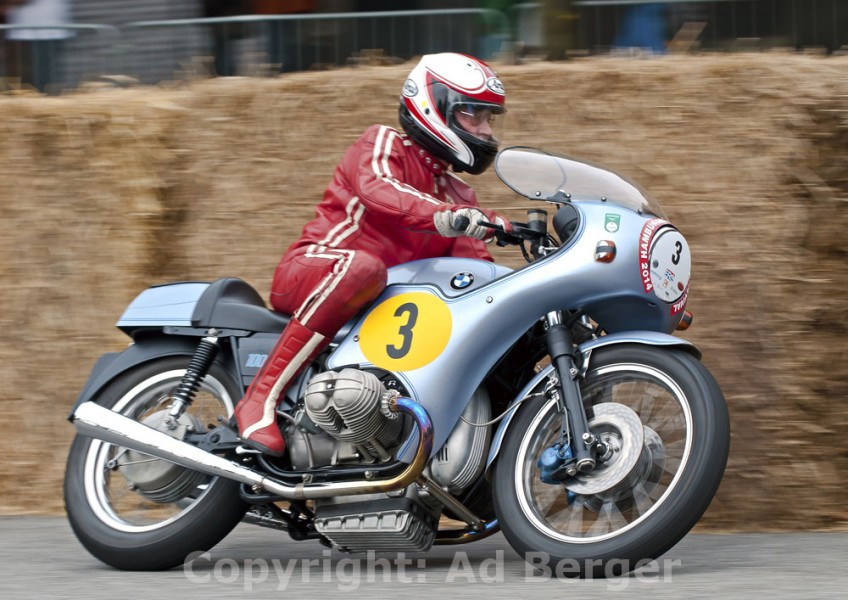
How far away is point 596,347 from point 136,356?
6.12ft

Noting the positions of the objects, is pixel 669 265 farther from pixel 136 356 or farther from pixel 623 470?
pixel 136 356

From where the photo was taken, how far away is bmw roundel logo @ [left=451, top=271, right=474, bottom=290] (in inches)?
214

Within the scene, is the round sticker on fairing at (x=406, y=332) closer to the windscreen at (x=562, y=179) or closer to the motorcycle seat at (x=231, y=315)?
the motorcycle seat at (x=231, y=315)

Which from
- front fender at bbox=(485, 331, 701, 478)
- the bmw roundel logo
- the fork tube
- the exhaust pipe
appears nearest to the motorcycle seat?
the exhaust pipe

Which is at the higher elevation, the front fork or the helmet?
the helmet

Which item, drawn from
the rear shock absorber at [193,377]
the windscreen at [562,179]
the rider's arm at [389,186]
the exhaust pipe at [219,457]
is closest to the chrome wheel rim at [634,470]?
the exhaust pipe at [219,457]

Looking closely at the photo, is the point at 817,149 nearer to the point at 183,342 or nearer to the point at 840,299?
the point at 840,299

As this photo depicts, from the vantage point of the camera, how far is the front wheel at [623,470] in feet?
16.0

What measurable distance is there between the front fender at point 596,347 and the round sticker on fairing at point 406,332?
338mm

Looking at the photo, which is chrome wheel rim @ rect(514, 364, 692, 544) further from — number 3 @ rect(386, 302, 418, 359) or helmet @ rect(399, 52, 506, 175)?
helmet @ rect(399, 52, 506, 175)

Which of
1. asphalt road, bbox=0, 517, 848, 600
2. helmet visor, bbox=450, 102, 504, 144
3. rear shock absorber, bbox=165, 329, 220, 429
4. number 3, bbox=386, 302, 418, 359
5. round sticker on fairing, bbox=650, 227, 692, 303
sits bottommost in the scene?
asphalt road, bbox=0, 517, 848, 600

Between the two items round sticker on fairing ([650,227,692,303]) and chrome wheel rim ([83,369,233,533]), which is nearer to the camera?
round sticker on fairing ([650,227,692,303])

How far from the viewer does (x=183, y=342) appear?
232 inches

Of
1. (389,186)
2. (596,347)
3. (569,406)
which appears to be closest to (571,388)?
(569,406)
